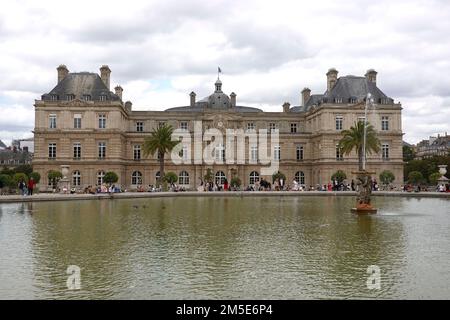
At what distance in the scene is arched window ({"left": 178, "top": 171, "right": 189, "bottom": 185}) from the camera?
7738 centimetres

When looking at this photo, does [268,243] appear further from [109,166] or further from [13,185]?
[109,166]

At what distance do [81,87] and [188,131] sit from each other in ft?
52.8

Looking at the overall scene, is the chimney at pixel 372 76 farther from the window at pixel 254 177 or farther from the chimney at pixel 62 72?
the chimney at pixel 62 72

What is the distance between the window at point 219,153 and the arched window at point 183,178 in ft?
16.5

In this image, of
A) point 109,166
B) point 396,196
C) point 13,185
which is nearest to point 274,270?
point 396,196

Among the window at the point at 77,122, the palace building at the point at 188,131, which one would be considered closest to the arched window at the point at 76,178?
the palace building at the point at 188,131

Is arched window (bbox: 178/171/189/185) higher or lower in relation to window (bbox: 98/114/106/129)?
lower

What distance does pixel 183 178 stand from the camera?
7756 cm

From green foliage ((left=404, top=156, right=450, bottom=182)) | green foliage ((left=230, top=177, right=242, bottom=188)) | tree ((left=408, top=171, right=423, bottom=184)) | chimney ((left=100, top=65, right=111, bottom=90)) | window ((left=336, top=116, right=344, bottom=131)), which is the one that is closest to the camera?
tree ((left=408, top=171, right=423, bottom=184))

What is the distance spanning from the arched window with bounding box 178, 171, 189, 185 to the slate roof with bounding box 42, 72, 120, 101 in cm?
1387

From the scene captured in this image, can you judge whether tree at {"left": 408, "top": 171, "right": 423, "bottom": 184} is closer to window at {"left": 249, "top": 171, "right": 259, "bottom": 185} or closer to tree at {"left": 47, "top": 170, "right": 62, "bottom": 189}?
window at {"left": 249, "top": 171, "right": 259, "bottom": 185}

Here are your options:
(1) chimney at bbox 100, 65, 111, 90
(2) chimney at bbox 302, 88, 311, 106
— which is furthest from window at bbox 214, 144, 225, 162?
(2) chimney at bbox 302, 88, 311, 106

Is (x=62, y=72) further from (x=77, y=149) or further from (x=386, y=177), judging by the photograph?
(x=386, y=177)
